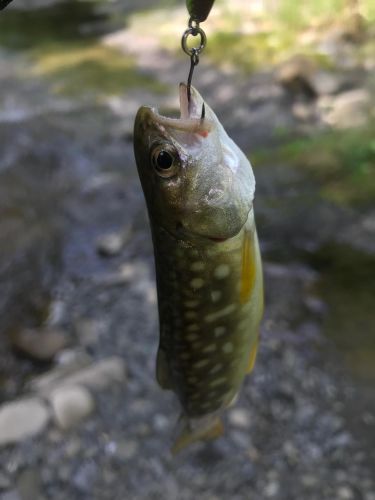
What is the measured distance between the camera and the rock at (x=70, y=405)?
4.25m

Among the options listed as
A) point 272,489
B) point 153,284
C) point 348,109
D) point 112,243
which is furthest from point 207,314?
point 348,109

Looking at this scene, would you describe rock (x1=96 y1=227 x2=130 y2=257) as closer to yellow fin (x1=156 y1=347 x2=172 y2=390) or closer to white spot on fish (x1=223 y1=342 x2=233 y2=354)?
yellow fin (x1=156 y1=347 x2=172 y2=390)

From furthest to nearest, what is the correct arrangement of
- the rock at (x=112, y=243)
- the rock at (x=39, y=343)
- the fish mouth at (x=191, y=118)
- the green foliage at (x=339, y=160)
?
1. the green foliage at (x=339, y=160)
2. the rock at (x=112, y=243)
3. the rock at (x=39, y=343)
4. the fish mouth at (x=191, y=118)

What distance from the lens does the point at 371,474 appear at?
3867 millimetres

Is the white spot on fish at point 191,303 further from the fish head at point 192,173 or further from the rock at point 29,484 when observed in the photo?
the rock at point 29,484

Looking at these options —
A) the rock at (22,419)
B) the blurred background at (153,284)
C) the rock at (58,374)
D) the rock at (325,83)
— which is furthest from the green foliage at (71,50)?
the rock at (22,419)

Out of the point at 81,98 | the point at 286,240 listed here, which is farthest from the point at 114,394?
the point at 81,98

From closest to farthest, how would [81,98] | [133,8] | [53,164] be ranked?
[53,164], [81,98], [133,8]

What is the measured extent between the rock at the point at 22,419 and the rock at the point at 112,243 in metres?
2.40

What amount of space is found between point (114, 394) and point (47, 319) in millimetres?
1294

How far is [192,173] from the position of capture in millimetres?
1799

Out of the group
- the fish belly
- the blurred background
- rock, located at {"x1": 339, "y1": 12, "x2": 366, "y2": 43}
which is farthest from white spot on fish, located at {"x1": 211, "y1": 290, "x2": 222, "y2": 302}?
rock, located at {"x1": 339, "y1": 12, "x2": 366, "y2": 43}

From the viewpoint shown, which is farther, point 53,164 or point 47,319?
point 53,164

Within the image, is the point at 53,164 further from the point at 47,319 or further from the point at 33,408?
the point at 33,408
